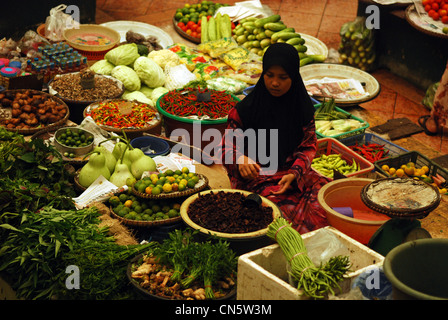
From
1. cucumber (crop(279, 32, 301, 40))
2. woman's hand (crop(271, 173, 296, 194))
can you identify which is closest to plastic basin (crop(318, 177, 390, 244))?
woman's hand (crop(271, 173, 296, 194))

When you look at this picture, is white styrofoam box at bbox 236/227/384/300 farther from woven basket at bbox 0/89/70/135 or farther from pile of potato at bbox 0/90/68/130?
pile of potato at bbox 0/90/68/130

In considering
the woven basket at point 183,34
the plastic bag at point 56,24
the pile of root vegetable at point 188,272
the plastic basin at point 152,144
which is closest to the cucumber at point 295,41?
the woven basket at point 183,34

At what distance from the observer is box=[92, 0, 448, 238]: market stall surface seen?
19.4 ft

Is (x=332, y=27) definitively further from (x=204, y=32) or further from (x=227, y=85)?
(x=227, y=85)

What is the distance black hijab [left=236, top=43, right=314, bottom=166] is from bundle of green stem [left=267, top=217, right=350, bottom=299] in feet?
4.50

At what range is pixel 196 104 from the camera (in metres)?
5.07

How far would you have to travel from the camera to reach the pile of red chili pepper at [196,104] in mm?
4965

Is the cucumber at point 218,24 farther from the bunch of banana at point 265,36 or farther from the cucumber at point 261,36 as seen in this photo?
the cucumber at point 261,36

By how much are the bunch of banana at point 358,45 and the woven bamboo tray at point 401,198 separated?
180 inches

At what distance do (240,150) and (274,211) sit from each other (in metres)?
0.57
